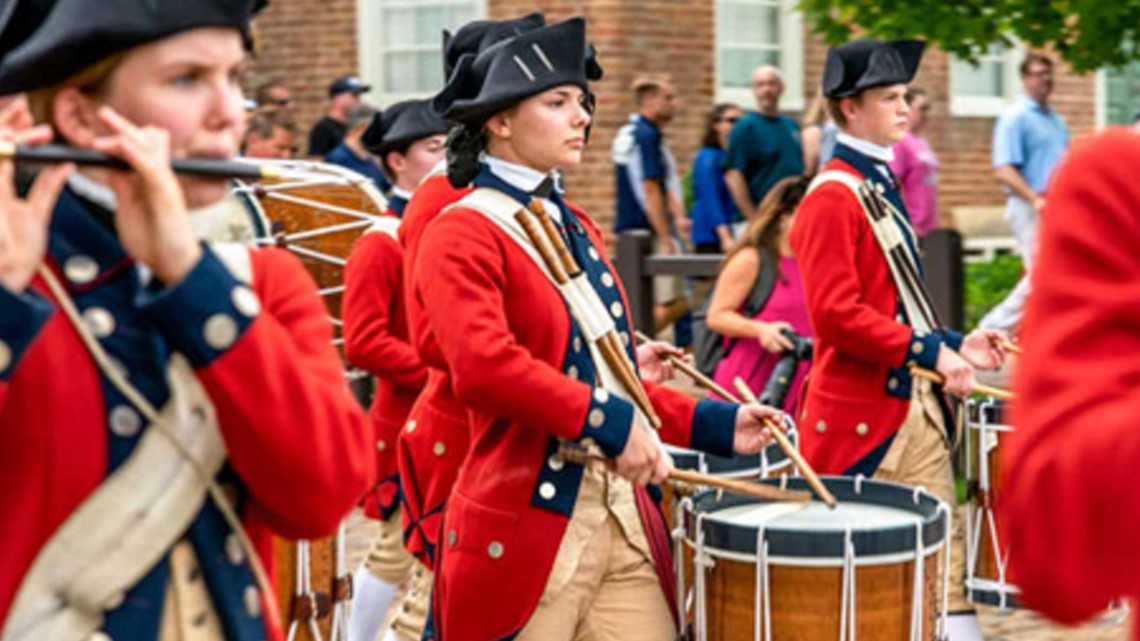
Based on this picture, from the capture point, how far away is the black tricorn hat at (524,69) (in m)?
4.44

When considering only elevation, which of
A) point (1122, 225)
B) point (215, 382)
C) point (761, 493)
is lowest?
point (761, 493)

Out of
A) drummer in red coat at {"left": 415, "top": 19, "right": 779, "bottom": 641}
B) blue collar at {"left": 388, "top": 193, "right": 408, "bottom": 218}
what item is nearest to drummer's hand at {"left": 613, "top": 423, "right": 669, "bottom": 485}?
drummer in red coat at {"left": 415, "top": 19, "right": 779, "bottom": 641}

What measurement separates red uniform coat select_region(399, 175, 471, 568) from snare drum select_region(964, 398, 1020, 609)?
1.50 metres

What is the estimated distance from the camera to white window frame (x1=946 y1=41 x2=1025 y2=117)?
1770 cm

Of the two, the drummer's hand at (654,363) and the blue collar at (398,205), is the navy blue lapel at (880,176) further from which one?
the blue collar at (398,205)

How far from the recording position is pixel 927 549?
4.30 meters

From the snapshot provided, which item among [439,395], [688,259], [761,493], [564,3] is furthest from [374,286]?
[564,3]

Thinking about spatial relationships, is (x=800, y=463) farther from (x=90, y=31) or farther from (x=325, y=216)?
(x=325, y=216)

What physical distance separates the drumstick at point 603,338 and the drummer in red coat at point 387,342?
66.7 inches

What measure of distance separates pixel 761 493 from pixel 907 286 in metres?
1.68

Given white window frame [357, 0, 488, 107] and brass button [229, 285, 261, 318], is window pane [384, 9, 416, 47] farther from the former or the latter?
brass button [229, 285, 261, 318]

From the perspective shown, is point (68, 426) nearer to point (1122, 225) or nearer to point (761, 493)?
point (1122, 225)

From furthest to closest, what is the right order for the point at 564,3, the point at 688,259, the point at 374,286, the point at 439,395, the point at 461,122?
the point at 564,3
the point at 688,259
the point at 374,286
the point at 439,395
the point at 461,122

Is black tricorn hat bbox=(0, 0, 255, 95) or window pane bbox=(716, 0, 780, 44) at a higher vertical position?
black tricorn hat bbox=(0, 0, 255, 95)
